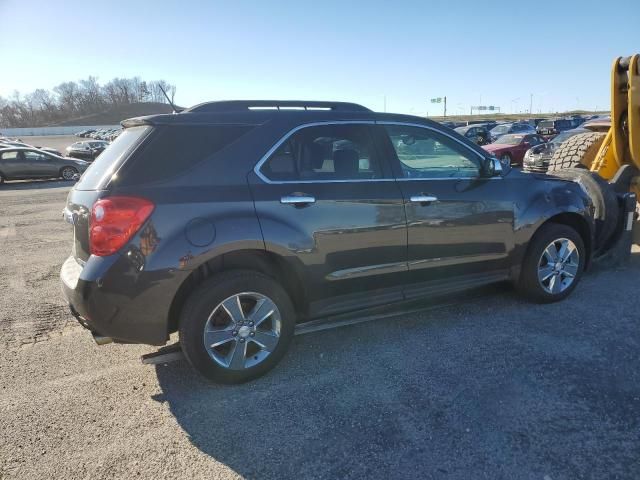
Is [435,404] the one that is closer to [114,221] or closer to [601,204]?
[114,221]

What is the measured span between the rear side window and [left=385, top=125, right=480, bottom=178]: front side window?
1.30 meters

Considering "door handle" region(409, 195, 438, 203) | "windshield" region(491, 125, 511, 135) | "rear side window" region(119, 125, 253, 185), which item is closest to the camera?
"rear side window" region(119, 125, 253, 185)

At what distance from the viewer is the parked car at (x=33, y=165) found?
733 inches

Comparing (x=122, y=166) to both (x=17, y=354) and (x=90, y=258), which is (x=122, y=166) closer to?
(x=90, y=258)

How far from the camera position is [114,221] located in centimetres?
273

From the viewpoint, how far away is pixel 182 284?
9.74ft

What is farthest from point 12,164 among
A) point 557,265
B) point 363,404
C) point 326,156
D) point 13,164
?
point 557,265

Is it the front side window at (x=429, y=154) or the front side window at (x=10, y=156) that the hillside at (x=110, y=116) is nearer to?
the front side window at (x=10, y=156)

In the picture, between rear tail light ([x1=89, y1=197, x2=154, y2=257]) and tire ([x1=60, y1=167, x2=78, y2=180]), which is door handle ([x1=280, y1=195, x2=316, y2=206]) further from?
tire ([x1=60, y1=167, x2=78, y2=180])

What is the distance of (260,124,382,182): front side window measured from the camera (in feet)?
10.6

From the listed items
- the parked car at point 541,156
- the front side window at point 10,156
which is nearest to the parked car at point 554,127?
the parked car at point 541,156

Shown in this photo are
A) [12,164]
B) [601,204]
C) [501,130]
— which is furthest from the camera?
[501,130]

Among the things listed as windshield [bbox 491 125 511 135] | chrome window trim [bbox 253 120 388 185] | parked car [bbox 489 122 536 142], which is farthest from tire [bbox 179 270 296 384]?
windshield [bbox 491 125 511 135]

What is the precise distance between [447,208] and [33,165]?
67.2 ft
